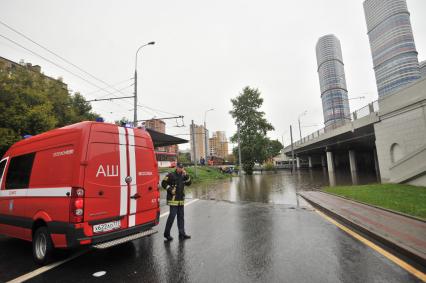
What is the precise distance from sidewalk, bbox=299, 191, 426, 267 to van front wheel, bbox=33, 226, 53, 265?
19.8ft

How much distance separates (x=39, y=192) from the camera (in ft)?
14.5

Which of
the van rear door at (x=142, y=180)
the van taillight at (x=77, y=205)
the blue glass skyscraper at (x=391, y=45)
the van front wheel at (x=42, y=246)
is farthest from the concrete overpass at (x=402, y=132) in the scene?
the blue glass skyscraper at (x=391, y=45)

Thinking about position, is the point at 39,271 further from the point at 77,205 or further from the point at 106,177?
the point at 106,177

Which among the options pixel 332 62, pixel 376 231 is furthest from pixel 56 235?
pixel 332 62

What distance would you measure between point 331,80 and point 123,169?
12022cm

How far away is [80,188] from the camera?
3.82 m

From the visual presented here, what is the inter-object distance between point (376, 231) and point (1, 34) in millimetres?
14506

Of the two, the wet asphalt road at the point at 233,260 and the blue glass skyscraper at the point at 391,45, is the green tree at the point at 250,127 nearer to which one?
the wet asphalt road at the point at 233,260

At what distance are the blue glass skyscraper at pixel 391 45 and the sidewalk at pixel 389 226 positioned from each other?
118 m

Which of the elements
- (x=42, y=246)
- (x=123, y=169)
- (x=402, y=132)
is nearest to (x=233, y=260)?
(x=123, y=169)

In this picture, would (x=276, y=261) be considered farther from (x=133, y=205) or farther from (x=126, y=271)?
(x=133, y=205)

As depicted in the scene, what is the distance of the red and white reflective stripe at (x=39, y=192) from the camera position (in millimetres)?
3924

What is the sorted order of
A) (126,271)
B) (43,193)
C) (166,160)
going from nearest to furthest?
(126,271) → (43,193) → (166,160)

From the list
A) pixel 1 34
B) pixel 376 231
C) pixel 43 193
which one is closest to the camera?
pixel 43 193
